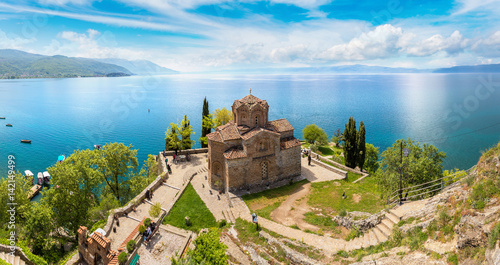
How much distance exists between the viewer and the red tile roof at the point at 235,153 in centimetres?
2848

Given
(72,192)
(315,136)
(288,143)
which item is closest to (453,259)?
(288,143)

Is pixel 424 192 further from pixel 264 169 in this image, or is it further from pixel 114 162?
pixel 114 162

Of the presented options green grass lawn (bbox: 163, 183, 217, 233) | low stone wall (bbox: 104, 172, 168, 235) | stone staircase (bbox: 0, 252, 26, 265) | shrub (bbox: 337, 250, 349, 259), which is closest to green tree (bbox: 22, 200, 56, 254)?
stone staircase (bbox: 0, 252, 26, 265)

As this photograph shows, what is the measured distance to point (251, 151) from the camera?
96.1 ft

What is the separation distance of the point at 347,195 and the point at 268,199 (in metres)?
8.37

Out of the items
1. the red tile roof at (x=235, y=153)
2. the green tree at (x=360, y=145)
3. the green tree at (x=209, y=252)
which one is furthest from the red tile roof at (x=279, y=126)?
the green tree at (x=209, y=252)

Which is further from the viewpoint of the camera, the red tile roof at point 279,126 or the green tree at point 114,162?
the red tile roof at point 279,126

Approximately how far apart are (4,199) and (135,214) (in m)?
13.8

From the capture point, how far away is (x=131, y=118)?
315ft

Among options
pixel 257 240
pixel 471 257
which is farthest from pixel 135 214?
pixel 471 257

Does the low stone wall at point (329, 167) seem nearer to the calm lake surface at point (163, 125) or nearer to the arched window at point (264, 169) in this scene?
the arched window at point (264, 169)

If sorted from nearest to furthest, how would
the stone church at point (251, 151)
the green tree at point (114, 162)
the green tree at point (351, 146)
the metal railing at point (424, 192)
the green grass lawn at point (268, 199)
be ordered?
the metal railing at point (424, 192), the green grass lawn at point (268, 199), the stone church at point (251, 151), the green tree at point (114, 162), the green tree at point (351, 146)

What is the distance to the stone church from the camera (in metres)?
29.0

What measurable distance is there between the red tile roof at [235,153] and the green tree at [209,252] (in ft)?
39.3
